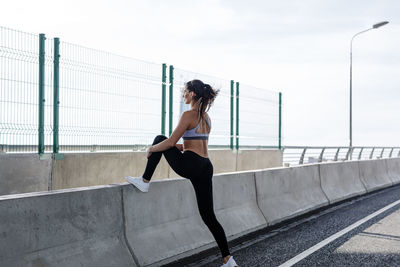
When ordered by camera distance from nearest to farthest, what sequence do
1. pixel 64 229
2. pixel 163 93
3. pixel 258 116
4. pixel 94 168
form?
1. pixel 64 229
2. pixel 94 168
3. pixel 163 93
4. pixel 258 116

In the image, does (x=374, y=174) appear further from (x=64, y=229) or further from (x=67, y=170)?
(x=64, y=229)

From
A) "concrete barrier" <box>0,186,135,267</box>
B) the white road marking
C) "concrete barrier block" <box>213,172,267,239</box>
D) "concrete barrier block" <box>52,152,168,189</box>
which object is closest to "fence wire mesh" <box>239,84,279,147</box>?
"concrete barrier block" <box>52,152,168,189</box>

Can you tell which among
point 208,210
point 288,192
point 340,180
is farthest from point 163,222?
point 340,180

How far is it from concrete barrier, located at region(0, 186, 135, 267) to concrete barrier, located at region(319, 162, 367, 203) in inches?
273

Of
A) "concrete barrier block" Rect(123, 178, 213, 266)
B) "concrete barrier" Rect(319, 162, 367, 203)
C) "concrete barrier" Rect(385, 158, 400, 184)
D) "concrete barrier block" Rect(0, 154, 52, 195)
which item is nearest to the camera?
"concrete barrier block" Rect(123, 178, 213, 266)

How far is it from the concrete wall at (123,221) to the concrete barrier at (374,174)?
6.42 m

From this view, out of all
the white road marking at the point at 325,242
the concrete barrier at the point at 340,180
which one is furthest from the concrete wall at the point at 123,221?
the concrete barrier at the point at 340,180

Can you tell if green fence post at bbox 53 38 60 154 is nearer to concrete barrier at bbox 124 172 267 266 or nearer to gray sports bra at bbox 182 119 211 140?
concrete barrier at bbox 124 172 267 266

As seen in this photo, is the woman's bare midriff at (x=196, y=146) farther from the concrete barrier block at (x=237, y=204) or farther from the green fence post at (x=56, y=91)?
the green fence post at (x=56, y=91)

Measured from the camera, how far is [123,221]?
5066 mm

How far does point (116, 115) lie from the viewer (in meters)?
10.5

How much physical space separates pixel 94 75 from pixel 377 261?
6.82 meters

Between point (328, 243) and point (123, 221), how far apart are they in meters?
3.06

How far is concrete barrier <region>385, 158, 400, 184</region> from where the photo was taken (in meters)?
16.3
